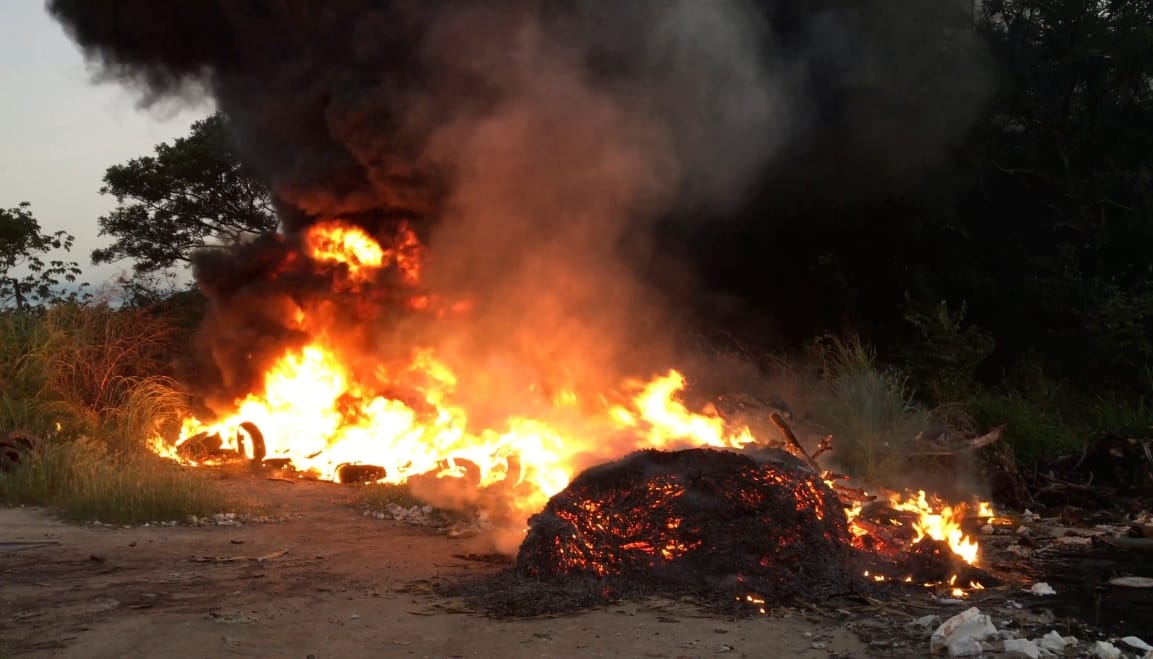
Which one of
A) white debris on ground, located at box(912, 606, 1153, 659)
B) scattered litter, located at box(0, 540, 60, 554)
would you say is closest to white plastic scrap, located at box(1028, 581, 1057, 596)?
white debris on ground, located at box(912, 606, 1153, 659)

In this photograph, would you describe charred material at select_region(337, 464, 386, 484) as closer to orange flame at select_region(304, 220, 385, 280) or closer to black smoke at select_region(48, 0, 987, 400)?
black smoke at select_region(48, 0, 987, 400)

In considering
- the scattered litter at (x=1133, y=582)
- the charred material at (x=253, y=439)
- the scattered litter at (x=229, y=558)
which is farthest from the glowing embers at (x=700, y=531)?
the charred material at (x=253, y=439)

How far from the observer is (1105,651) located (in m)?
5.03

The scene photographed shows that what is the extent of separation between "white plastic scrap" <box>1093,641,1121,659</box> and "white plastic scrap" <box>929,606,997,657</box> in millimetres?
490

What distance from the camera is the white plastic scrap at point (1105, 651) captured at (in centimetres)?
500

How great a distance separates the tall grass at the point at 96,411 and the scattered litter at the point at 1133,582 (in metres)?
7.28

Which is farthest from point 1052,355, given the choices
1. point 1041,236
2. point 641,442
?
point 641,442

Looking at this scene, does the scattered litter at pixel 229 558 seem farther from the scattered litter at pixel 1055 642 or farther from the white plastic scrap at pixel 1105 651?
the white plastic scrap at pixel 1105 651

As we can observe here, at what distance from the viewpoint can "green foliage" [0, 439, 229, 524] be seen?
9.02m

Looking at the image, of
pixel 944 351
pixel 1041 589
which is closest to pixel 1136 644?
pixel 1041 589

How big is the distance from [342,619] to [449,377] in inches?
191

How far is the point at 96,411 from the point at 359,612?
27.1ft

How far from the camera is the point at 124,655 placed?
16.9 feet

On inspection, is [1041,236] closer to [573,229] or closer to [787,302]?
[787,302]
